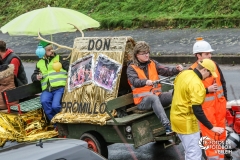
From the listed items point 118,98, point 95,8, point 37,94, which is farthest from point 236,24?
point 118,98

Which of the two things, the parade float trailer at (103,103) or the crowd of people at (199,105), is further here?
the parade float trailer at (103,103)

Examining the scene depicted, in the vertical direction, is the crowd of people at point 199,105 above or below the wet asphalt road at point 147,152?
above

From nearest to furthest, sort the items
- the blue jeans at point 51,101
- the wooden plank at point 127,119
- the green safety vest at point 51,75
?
the wooden plank at point 127,119 < the blue jeans at point 51,101 < the green safety vest at point 51,75

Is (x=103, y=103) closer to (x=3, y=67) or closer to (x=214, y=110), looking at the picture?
(x=214, y=110)

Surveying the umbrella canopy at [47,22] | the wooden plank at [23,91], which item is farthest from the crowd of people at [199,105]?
the wooden plank at [23,91]

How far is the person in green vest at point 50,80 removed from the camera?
31.7ft

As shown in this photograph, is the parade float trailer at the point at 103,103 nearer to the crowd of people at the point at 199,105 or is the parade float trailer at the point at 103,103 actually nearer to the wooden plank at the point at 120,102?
the wooden plank at the point at 120,102

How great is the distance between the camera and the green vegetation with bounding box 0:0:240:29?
19.3 metres

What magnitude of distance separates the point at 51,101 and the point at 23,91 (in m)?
0.66

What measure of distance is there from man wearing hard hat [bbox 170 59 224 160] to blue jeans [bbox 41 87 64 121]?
271 centimetres

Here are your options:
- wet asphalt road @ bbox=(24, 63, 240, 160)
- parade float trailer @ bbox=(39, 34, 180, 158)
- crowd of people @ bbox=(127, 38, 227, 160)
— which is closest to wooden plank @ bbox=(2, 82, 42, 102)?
parade float trailer @ bbox=(39, 34, 180, 158)

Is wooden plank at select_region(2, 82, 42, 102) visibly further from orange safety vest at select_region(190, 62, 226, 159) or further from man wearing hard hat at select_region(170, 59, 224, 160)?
orange safety vest at select_region(190, 62, 226, 159)

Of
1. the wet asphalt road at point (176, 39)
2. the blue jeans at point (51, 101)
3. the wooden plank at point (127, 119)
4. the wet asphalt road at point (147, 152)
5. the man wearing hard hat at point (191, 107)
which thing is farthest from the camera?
the wet asphalt road at point (176, 39)

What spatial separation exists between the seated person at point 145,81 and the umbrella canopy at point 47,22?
1.82m
